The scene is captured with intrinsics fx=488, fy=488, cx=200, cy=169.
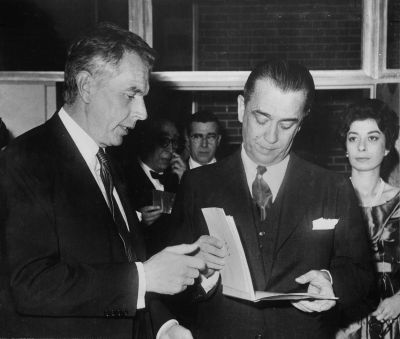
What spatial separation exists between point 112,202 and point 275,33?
6.07 meters

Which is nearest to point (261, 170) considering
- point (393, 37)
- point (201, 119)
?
point (393, 37)

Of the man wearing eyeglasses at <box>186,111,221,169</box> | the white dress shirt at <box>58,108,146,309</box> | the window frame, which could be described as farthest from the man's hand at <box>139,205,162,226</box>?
the white dress shirt at <box>58,108,146,309</box>

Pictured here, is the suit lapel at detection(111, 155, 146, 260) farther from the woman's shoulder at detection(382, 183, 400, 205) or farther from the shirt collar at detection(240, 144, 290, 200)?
the woman's shoulder at detection(382, 183, 400, 205)

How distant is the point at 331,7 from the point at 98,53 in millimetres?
6276

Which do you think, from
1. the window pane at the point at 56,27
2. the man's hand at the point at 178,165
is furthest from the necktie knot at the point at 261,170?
the window pane at the point at 56,27

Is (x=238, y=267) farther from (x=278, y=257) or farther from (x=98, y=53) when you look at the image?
(x=98, y=53)

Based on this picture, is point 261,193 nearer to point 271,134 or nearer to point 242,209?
point 242,209

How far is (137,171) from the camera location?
12.8 feet

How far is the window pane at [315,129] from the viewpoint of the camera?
727 centimetres

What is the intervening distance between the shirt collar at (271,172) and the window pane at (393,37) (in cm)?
143

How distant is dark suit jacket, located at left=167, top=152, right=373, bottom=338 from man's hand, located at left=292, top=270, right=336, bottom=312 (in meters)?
0.06

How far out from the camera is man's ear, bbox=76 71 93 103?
5.62ft

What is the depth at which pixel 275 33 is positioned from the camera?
7230mm

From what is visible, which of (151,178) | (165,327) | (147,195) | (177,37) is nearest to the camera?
(165,327)
